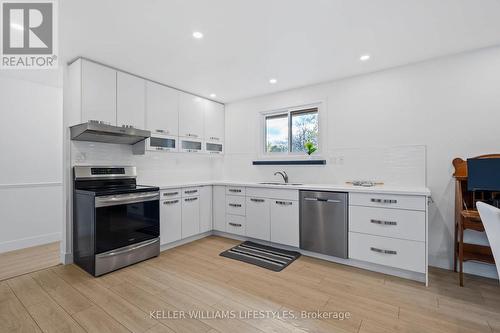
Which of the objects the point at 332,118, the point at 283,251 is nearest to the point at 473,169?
the point at 332,118

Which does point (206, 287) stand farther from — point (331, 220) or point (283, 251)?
point (331, 220)

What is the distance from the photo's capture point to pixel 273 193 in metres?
3.22

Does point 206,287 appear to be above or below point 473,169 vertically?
below

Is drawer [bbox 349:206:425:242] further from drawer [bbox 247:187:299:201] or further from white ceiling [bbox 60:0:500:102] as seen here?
white ceiling [bbox 60:0:500:102]

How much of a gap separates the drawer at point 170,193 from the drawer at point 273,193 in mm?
1017

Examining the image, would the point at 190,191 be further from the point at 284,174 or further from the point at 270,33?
the point at 270,33

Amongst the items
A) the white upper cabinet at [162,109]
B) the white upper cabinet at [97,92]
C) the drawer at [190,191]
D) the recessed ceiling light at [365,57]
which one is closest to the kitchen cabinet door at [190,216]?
the drawer at [190,191]

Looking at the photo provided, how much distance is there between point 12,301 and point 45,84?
3.01 m

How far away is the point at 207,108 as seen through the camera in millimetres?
4176

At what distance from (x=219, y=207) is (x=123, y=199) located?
5.04 ft

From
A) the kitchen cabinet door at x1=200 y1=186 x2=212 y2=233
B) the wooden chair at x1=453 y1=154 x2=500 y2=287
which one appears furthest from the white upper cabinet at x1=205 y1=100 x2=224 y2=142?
the wooden chair at x1=453 y1=154 x2=500 y2=287

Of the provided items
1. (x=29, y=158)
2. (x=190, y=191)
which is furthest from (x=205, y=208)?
(x=29, y=158)

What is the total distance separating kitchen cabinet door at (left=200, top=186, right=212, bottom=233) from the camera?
3.66 m

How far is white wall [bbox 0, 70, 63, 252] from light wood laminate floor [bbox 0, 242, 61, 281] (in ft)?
0.59
